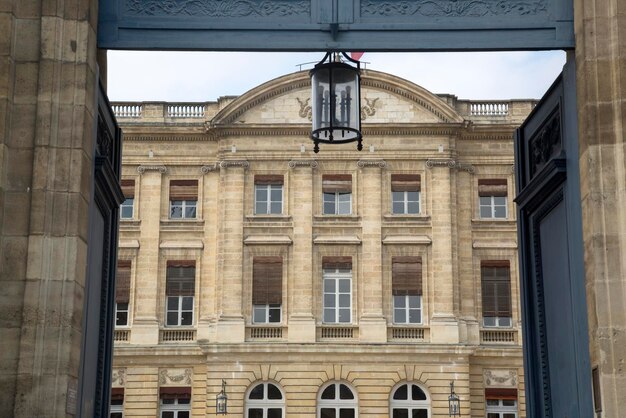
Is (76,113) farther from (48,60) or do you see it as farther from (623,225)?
(623,225)

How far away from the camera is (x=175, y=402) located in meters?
30.8

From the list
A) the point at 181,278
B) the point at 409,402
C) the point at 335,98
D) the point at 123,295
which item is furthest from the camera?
the point at 181,278

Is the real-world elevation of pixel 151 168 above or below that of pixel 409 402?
above

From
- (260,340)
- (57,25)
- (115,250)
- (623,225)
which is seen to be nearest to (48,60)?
(57,25)

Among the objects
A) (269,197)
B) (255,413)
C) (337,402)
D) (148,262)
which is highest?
(269,197)

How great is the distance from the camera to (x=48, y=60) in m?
5.87

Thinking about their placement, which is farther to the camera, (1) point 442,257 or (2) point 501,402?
(1) point 442,257

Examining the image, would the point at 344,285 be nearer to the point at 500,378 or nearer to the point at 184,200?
the point at 500,378

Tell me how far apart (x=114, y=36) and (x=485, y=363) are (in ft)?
84.2

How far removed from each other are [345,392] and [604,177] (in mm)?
25168

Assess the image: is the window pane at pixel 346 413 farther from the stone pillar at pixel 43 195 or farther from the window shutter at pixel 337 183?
the stone pillar at pixel 43 195

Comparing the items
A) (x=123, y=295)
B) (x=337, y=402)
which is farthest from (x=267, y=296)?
(x=123, y=295)

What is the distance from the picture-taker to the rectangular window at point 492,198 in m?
31.9

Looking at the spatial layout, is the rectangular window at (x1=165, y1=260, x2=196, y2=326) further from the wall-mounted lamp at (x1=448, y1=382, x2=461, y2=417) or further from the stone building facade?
the wall-mounted lamp at (x1=448, y1=382, x2=461, y2=417)
